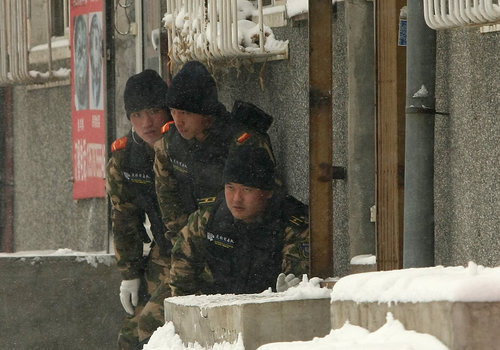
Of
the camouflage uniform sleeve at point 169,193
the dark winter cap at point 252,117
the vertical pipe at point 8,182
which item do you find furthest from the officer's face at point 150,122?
the vertical pipe at point 8,182

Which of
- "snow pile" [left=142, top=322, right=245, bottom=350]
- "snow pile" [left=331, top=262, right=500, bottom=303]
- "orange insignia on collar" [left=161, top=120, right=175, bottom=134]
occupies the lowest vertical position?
"snow pile" [left=142, top=322, right=245, bottom=350]

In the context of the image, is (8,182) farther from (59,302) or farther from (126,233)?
(126,233)

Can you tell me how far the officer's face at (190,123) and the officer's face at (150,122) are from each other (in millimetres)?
822

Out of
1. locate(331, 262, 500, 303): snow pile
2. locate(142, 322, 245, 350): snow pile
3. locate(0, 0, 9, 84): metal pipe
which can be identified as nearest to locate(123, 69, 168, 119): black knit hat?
locate(142, 322, 245, 350): snow pile

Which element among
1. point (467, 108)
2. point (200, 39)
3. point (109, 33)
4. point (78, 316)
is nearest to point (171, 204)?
point (200, 39)

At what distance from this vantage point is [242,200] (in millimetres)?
7184

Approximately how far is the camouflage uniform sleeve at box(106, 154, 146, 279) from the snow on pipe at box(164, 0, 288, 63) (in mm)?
911

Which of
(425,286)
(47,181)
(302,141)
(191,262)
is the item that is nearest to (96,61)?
(47,181)

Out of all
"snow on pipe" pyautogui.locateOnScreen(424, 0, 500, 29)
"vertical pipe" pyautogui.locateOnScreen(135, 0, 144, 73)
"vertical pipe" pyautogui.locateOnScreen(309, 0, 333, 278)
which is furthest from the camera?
"vertical pipe" pyautogui.locateOnScreen(135, 0, 144, 73)

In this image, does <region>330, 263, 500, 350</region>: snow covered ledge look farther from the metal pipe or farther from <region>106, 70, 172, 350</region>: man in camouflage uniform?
the metal pipe

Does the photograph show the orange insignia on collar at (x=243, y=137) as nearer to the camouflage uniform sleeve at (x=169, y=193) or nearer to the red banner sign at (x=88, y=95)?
the camouflage uniform sleeve at (x=169, y=193)

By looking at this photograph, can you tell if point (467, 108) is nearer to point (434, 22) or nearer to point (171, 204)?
point (434, 22)

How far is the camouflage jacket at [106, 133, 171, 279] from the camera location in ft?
30.2

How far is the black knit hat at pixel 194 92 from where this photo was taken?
26.0 feet
